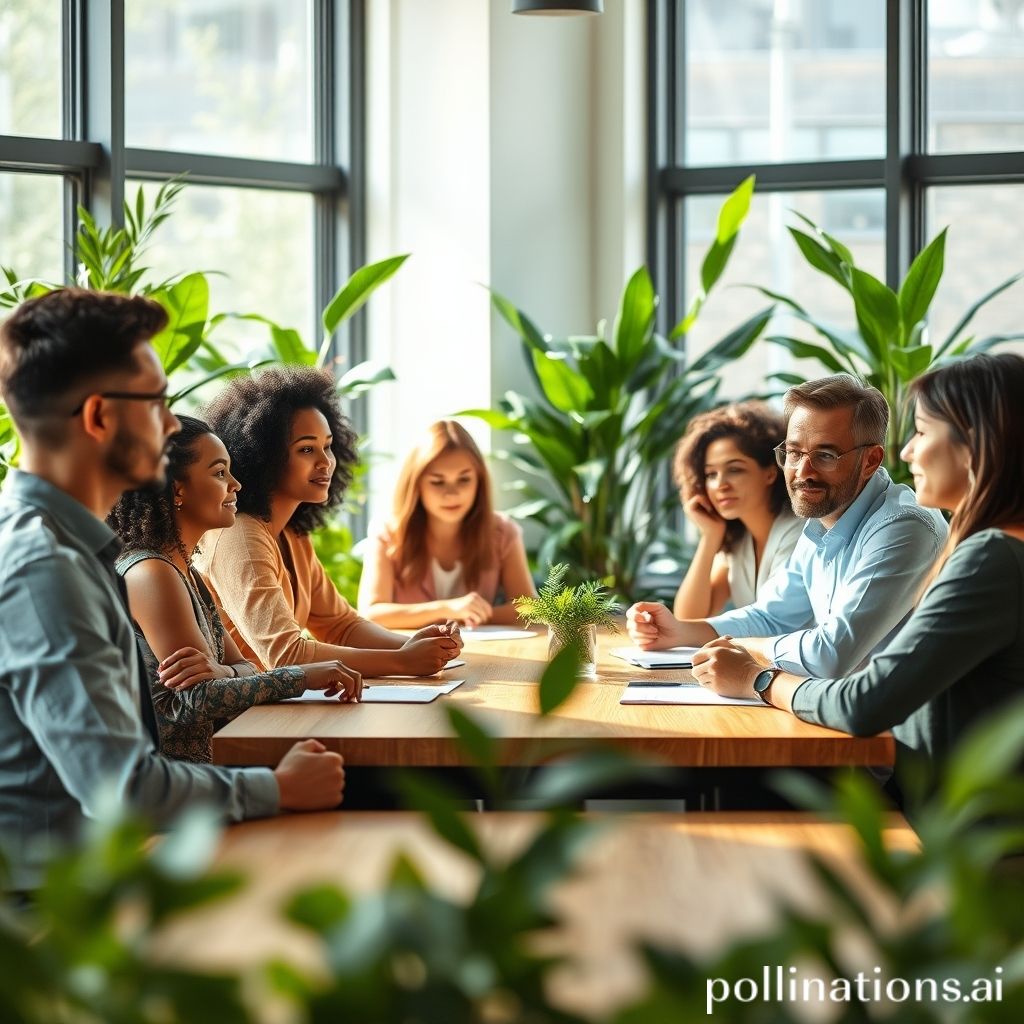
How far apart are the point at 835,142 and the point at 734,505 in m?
1.91

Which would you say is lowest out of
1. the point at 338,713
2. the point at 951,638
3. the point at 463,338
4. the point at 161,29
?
the point at 338,713

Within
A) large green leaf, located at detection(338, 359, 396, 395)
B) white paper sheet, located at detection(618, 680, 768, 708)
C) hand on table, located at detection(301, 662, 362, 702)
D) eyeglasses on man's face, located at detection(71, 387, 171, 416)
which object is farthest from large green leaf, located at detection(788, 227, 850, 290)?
eyeglasses on man's face, located at detection(71, 387, 171, 416)

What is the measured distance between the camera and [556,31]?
503 centimetres

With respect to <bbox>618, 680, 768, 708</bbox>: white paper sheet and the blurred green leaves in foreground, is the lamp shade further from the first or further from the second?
the blurred green leaves in foreground

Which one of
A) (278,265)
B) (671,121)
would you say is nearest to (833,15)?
(671,121)

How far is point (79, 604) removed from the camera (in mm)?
1753

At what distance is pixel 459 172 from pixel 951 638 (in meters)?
3.25

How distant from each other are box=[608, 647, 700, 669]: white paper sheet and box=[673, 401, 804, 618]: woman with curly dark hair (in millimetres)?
620

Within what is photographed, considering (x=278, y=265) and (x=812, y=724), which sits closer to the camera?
(x=812, y=724)

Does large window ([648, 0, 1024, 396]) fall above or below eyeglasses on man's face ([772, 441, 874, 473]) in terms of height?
above

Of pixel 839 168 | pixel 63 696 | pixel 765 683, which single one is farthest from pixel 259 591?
pixel 839 168

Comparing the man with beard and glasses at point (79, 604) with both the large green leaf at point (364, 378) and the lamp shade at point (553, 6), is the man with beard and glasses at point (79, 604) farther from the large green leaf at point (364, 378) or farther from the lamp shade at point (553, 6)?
the large green leaf at point (364, 378)

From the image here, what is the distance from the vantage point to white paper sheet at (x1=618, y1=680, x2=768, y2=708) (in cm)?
257

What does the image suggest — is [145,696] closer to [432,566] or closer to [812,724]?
[812,724]
